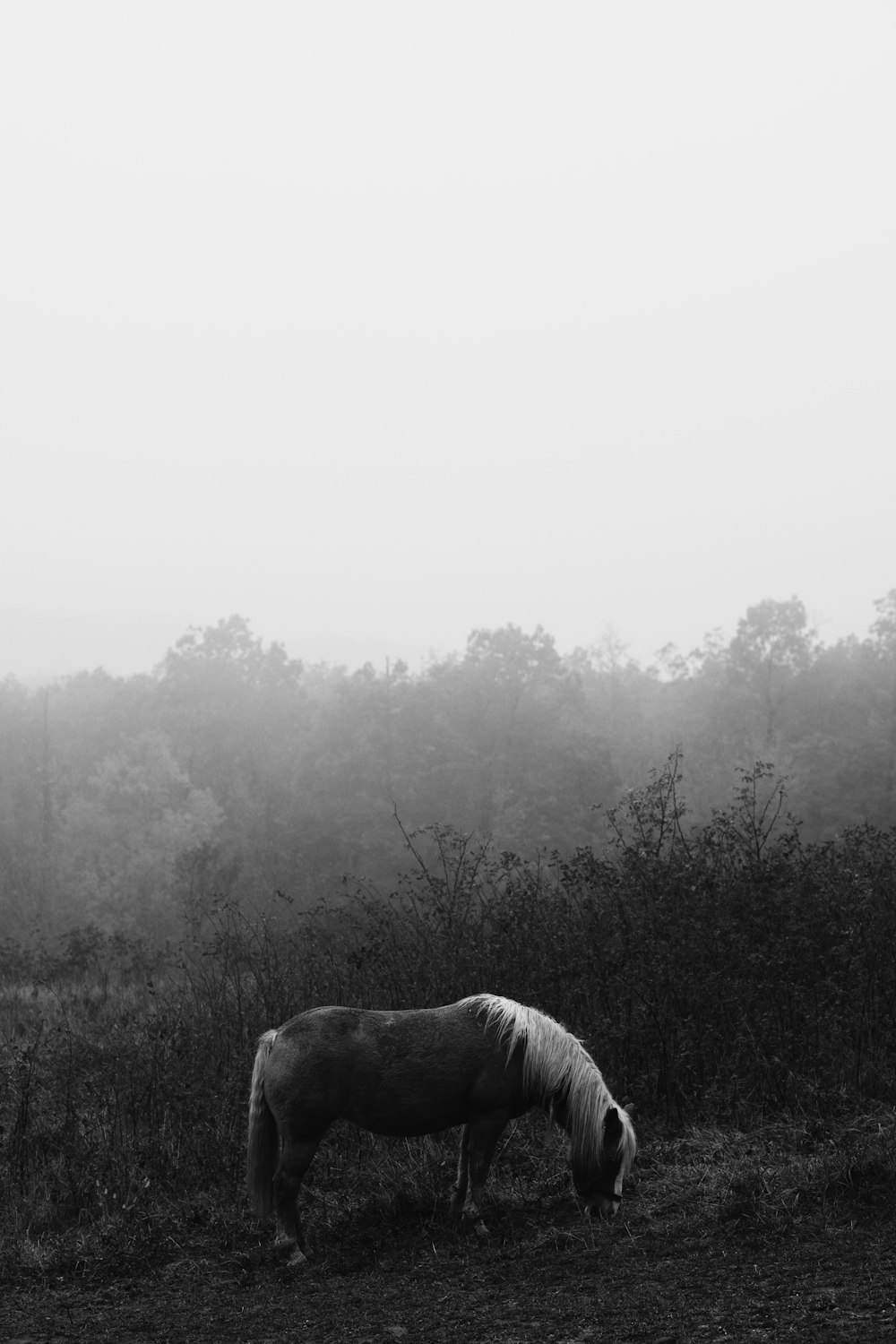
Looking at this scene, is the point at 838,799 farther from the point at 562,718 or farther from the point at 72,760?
the point at 72,760

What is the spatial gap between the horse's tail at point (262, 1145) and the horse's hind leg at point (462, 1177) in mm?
1017

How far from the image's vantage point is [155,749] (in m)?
41.8

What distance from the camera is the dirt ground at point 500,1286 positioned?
15.0 ft

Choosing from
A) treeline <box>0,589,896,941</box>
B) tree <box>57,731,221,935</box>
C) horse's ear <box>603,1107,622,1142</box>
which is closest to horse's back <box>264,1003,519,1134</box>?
horse's ear <box>603,1107,622,1142</box>

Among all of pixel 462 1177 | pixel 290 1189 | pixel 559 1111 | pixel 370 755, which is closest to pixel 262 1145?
pixel 290 1189

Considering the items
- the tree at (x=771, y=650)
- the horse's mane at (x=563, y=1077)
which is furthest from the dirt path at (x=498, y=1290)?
the tree at (x=771, y=650)

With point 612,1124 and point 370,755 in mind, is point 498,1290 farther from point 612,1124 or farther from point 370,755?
point 370,755

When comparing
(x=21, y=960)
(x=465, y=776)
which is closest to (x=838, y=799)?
(x=465, y=776)

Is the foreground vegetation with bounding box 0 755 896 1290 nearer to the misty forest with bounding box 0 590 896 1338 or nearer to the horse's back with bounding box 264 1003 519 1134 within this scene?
the misty forest with bounding box 0 590 896 1338

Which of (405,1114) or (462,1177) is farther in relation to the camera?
(462,1177)

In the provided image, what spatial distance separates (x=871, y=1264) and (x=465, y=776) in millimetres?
38211

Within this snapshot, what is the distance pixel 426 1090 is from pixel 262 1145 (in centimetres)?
93

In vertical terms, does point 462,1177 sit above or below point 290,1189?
below

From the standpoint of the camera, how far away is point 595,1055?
314 inches
